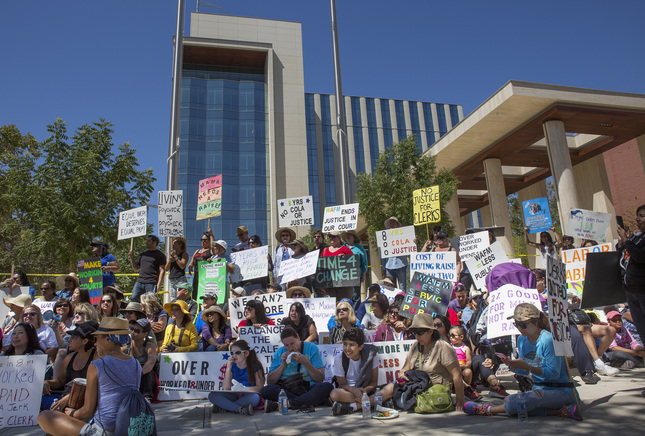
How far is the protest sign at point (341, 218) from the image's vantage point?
38.3 feet

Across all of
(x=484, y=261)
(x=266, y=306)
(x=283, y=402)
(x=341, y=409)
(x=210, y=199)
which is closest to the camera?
(x=341, y=409)

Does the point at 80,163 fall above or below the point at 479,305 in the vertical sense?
above

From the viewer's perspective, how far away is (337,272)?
9961mm

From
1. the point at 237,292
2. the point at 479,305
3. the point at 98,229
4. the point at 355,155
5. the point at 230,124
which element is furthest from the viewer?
the point at 355,155

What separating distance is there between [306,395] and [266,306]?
104 inches

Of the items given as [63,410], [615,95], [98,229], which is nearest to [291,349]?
[63,410]

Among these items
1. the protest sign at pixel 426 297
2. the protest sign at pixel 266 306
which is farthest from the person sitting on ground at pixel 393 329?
the protest sign at pixel 266 306

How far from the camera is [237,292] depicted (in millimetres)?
9633

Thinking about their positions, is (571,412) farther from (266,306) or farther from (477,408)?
(266,306)

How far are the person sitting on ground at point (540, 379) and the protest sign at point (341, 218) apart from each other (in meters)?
6.52

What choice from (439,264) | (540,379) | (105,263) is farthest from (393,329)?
(105,263)

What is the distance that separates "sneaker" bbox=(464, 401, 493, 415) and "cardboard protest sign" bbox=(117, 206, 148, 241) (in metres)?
8.58

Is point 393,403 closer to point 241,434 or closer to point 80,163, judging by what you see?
point 241,434

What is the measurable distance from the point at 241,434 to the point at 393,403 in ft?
6.49
